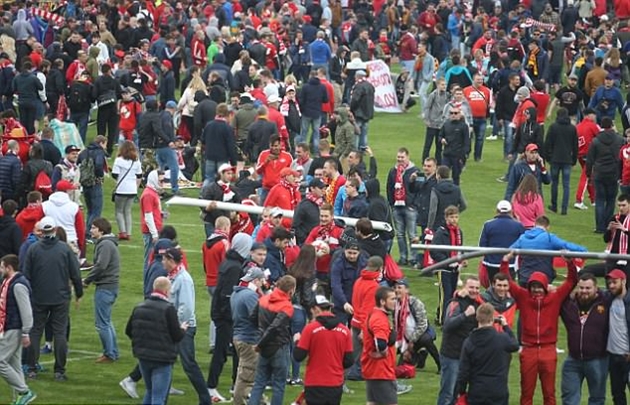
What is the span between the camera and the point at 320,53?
38.7 m

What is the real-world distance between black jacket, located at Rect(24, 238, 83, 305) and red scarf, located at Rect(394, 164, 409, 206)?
22.0 ft

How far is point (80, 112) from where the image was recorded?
30.9 meters

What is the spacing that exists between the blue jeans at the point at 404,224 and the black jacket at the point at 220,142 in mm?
3941

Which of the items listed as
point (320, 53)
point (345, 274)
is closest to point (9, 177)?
point (345, 274)

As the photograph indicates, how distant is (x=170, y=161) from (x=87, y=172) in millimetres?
3812

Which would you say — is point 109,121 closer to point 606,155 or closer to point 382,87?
point 382,87

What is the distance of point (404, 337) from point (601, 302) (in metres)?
2.71

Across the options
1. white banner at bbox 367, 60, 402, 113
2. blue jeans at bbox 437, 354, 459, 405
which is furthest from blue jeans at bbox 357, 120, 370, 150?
blue jeans at bbox 437, 354, 459, 405

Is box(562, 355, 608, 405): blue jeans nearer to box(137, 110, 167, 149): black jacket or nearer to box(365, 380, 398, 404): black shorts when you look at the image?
box(365, 380, 398, 404): black shorts

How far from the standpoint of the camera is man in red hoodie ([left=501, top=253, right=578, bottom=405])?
16.6 metres

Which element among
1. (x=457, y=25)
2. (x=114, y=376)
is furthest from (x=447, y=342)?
(x=457, y=25)

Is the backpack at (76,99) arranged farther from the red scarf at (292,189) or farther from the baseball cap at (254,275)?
the baseball cap at (254,275)

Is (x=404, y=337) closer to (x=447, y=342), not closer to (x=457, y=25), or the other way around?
(x=447, y=342)

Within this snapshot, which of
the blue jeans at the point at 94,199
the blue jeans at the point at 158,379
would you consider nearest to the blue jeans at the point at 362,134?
the blue jeans at the point at 94,199
